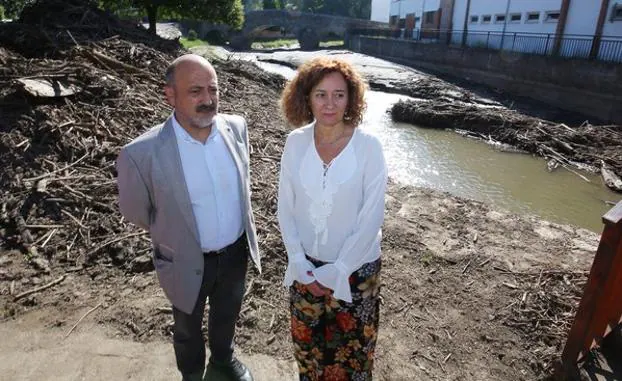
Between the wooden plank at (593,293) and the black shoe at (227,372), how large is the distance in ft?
7.74

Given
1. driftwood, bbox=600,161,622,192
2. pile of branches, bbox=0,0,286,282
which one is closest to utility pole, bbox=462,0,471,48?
driftwood, bbox=600,161,622,192

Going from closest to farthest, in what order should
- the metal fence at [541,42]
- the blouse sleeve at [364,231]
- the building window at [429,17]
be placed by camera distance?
1. the blouse sleeve at [364,231]
2. the metal fence at [541,42]
3. the building window at [429,17]

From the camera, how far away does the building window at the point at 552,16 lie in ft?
69.1

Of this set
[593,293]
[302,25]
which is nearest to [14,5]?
[593,293]

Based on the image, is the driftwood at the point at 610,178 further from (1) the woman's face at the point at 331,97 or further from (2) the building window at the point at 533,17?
(2) the building window at the point at 533,17

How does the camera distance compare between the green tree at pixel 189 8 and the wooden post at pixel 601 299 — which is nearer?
Answer: the wooden post at pixel 601 299

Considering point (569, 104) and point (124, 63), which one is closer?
point (124, 63)

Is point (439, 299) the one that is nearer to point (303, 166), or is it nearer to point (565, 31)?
point (303, 166)

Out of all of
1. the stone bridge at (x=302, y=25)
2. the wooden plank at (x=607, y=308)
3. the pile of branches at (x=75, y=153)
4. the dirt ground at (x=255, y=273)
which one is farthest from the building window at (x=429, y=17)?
the wooden plank at (x=607, y=308)

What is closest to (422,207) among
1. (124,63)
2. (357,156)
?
(357,156)

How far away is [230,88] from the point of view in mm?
11445

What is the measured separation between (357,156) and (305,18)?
159ft

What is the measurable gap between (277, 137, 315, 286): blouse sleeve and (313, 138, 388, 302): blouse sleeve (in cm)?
15

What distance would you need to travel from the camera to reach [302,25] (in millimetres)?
46781
